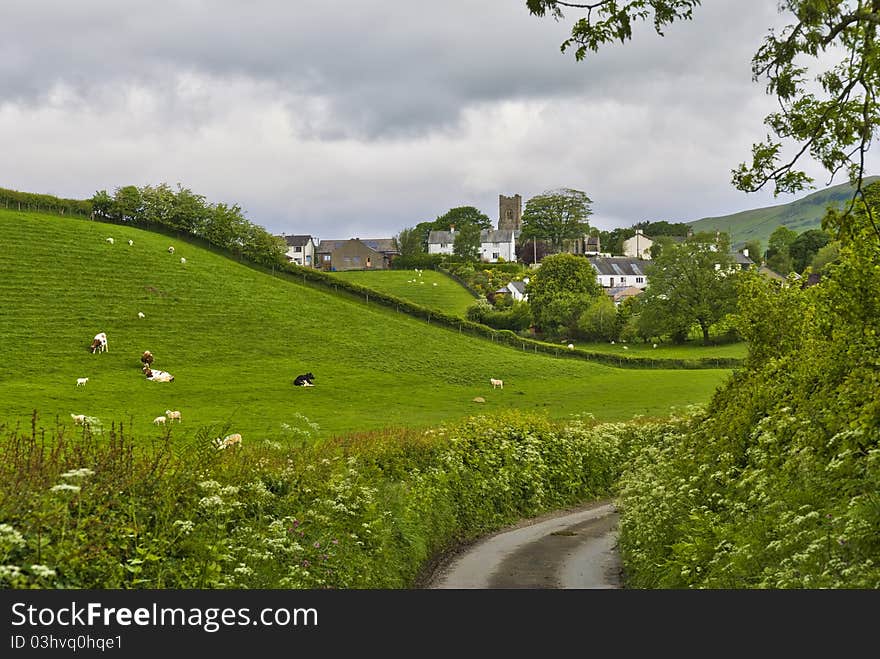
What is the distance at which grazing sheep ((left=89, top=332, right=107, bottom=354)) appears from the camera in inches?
2269

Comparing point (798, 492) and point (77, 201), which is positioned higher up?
point (77, 201)

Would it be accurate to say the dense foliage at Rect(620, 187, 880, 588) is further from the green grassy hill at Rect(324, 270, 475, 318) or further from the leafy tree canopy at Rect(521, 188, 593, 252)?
the leafy tree canopy at Rect(521, 188, 593, 252)

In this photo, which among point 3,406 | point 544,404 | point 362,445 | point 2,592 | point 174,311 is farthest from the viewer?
point 174,311

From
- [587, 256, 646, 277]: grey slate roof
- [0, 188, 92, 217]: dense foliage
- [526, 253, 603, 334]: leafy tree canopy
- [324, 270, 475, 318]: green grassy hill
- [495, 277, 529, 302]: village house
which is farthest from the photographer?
[587, 256, 646, 277]: grey slate roof

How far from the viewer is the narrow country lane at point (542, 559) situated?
2058 cm

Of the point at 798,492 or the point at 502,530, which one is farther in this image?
the point at 502,530

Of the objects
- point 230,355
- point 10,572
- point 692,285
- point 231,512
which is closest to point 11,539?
point 10,572

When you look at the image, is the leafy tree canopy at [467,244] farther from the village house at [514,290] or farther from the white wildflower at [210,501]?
the white wildflower at [210,501]

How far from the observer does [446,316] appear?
84.6m

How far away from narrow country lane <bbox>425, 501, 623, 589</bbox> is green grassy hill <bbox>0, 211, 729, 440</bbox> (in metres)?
15.1

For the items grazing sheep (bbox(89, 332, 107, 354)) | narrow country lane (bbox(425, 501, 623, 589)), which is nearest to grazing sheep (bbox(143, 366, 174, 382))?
grazing sheep (bbox(89, 332, 107, 354))

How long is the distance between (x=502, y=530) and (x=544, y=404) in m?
30.0

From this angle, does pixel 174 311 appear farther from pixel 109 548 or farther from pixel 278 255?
pixel 109 548

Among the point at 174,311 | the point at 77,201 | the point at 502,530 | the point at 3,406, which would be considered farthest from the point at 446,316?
the point at 502,530
